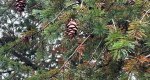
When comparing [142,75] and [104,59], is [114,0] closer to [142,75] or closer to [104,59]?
[142,75]

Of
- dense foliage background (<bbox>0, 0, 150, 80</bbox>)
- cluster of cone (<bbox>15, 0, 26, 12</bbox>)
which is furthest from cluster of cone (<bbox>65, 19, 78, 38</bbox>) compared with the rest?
cluster of cone (<bbox>15, 0, 26, 12</bbox>)

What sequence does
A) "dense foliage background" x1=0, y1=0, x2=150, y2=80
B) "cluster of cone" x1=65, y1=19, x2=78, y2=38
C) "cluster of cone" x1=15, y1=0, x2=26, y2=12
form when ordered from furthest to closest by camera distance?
"cluster of cone" x1=15, y1=0, x2=26, y2=12
"cluster of cone" x1=65, y1=19, x2=78, y2=38
"dense foliage background" x1=0, y1=0, x2=150, y2=80

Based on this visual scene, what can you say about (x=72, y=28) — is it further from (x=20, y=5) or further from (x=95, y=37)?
(x=95, y=37)

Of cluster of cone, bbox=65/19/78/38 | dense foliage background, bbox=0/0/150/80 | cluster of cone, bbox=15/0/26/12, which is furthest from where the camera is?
cluster of cone, bbox=15/0/26/12

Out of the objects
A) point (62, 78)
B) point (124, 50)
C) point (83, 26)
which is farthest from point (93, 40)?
point (124, 50)

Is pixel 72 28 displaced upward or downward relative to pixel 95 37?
upward

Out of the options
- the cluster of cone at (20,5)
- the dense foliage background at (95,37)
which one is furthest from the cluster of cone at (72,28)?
the cluster of cone at (20,5)

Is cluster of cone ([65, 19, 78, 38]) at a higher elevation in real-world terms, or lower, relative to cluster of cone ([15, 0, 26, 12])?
higher

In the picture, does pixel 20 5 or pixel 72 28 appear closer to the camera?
pixel 72 28

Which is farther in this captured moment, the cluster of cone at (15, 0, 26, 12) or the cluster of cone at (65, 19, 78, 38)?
the cluster of cone at (15, 0, 26, 12)

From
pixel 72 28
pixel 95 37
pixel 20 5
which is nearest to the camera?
pixel 72 28

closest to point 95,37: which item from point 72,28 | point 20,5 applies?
point 20,5

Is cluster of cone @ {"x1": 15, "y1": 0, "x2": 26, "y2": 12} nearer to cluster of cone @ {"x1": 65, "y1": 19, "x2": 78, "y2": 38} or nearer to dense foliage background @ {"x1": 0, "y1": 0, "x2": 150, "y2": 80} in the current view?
dense foliage background @ {"x1": 0, "y1": 0, "x2": 150, "y2": 80}
